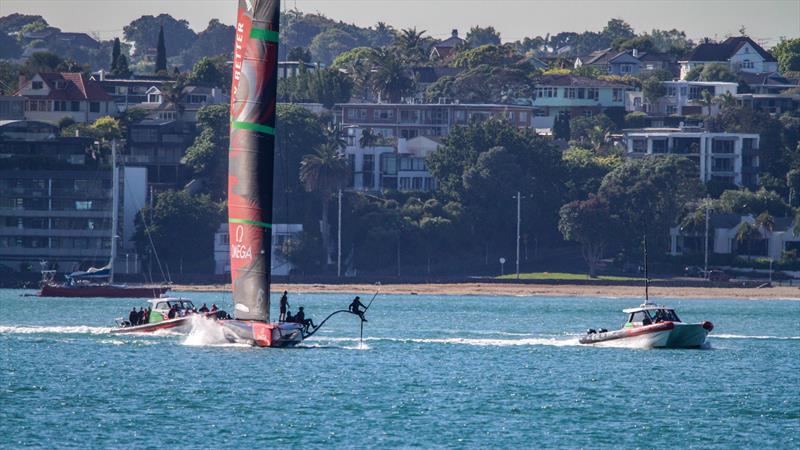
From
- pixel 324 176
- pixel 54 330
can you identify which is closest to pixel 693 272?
pixel 324 176

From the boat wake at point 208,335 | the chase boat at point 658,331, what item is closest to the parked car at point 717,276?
the chase boat at point 658,331

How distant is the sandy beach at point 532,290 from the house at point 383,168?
33.5 m

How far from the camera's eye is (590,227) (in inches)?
6339

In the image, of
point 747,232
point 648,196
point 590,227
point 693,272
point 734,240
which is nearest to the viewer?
point 590,227

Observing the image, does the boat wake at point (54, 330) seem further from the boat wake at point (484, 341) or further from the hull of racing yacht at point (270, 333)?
the hull of racing yacht at point (270, 333)

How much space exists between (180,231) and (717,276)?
156ft

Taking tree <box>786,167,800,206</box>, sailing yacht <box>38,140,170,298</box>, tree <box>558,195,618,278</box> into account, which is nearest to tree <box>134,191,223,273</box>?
sailing yacht <box>38,140,170,298</box>

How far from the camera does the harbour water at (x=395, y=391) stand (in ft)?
182

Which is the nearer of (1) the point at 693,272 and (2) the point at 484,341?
(2) the point at 484,341

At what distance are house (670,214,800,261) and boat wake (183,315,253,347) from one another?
307 ft

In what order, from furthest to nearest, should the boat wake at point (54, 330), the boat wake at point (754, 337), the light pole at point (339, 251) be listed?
the light pole at point (339, 251)
the boat wake at point (754, 337)
the boat wake at point (54, 330)

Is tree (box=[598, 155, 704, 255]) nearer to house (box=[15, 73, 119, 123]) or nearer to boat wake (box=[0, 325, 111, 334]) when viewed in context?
house (box=[15, 73, 119, 123])

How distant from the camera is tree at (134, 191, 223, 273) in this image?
A: 16150 cm

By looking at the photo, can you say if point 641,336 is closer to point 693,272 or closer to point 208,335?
point 208,335
